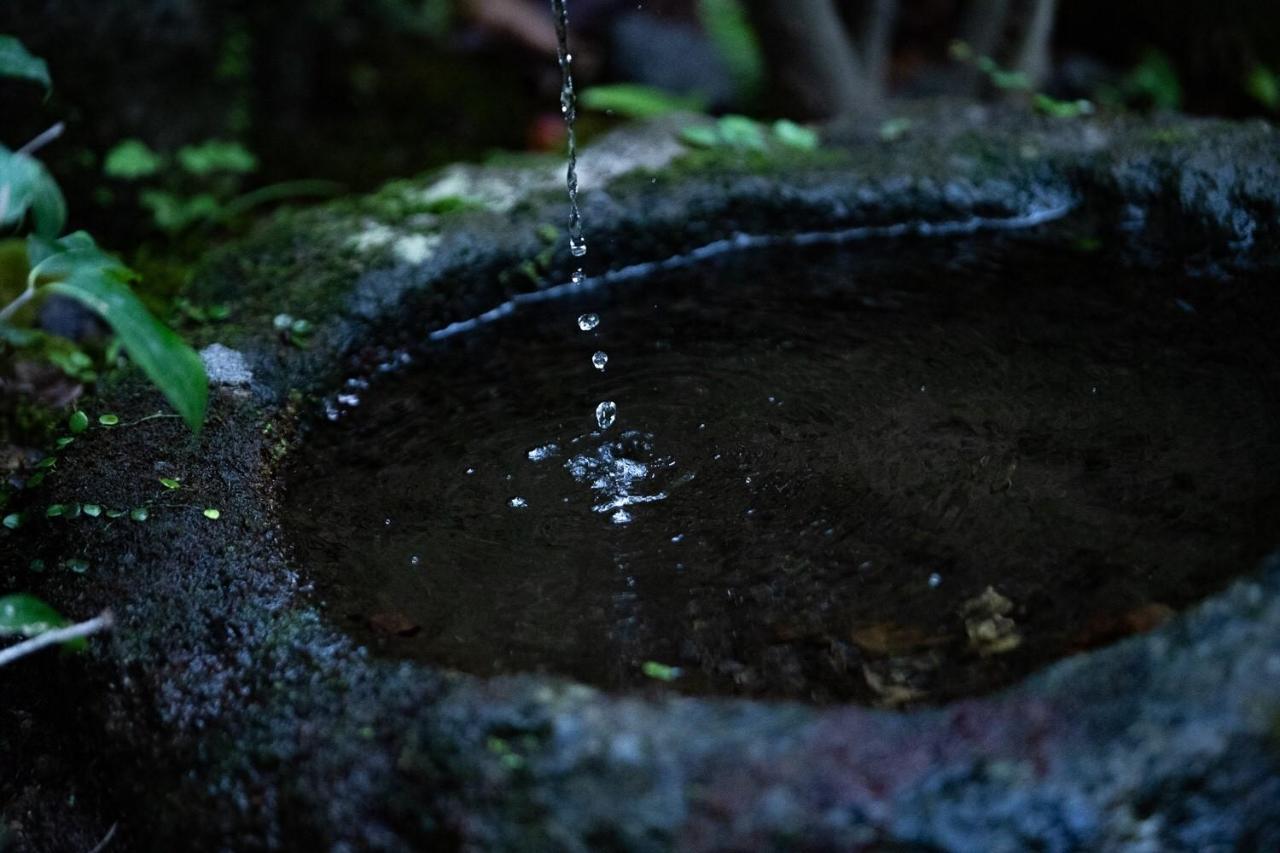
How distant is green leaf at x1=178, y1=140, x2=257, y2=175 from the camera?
423 centimetres

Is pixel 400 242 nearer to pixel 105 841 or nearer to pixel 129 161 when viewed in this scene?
pixel 129 161

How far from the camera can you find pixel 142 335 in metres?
1.84

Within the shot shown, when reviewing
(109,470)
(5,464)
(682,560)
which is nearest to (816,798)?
(682,560)

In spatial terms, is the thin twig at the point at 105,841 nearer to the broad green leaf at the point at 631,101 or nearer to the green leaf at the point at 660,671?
the green leaf at the point at 660,671

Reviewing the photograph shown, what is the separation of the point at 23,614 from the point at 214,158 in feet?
9.10

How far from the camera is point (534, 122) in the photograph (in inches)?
214

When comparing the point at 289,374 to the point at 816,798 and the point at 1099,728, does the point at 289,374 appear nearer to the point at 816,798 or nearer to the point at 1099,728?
the point at 816,798

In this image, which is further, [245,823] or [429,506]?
[429,506]

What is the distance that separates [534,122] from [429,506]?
338 cm

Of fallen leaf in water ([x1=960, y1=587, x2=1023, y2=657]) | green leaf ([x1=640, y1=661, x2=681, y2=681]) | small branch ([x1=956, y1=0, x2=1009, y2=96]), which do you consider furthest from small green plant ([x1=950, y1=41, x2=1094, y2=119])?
green leaf ([x1=640, y1=661, x2=681, y2=681])

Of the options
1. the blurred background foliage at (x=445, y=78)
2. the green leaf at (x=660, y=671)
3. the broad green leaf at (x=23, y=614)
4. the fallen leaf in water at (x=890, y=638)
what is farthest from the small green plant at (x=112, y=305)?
the fallen leaf in water at (x=890, y=638)

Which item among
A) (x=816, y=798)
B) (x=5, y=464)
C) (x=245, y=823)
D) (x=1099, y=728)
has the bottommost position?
(x=5, y=464)

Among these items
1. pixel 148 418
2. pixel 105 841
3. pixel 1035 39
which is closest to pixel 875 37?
pixel 1035 39

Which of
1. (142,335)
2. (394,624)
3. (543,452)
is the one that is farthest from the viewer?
(543,452)
